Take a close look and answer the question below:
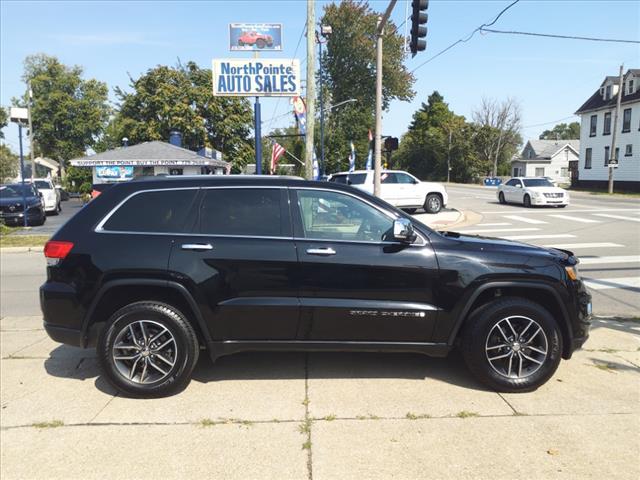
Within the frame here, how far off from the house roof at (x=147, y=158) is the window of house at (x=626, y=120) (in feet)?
117

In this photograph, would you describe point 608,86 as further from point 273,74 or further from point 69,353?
point 69,353

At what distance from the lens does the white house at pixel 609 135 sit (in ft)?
130

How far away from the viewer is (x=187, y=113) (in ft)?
139

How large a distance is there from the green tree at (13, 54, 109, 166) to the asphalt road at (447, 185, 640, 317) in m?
54.2

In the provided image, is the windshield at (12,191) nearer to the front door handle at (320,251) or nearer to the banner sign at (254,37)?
the banner sign at (254,37)

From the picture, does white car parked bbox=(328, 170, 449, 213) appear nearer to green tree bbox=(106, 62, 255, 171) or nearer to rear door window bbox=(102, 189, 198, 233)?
rear door window bbox=(102, 189, 198, 233)

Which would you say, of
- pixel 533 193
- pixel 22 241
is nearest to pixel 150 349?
pixel 22 241

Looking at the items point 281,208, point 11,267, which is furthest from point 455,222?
point 281,208

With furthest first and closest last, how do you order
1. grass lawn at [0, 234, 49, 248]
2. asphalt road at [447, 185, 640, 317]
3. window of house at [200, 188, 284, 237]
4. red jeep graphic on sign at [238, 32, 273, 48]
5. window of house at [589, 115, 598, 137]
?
window of house at [589, 115, 598, 137] → red jeep graphic on sign at [238, 32, 273, 48] → grass lawn at [0, 234, 49, 248] → asphalt road at [447, 185, 640, 317] → window of house at [200, 188, 284, 237]

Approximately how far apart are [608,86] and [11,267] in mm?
48230

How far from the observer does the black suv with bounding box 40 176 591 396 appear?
155 inches

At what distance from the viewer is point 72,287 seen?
13.1 ft

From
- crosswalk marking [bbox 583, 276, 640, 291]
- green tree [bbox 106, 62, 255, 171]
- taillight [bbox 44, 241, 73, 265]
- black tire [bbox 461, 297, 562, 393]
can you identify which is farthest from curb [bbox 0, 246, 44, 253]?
green tree [bbox 106, 62, 255, 171]

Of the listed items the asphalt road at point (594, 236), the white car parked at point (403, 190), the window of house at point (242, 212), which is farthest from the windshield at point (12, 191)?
the window of house at point (242, 212)
